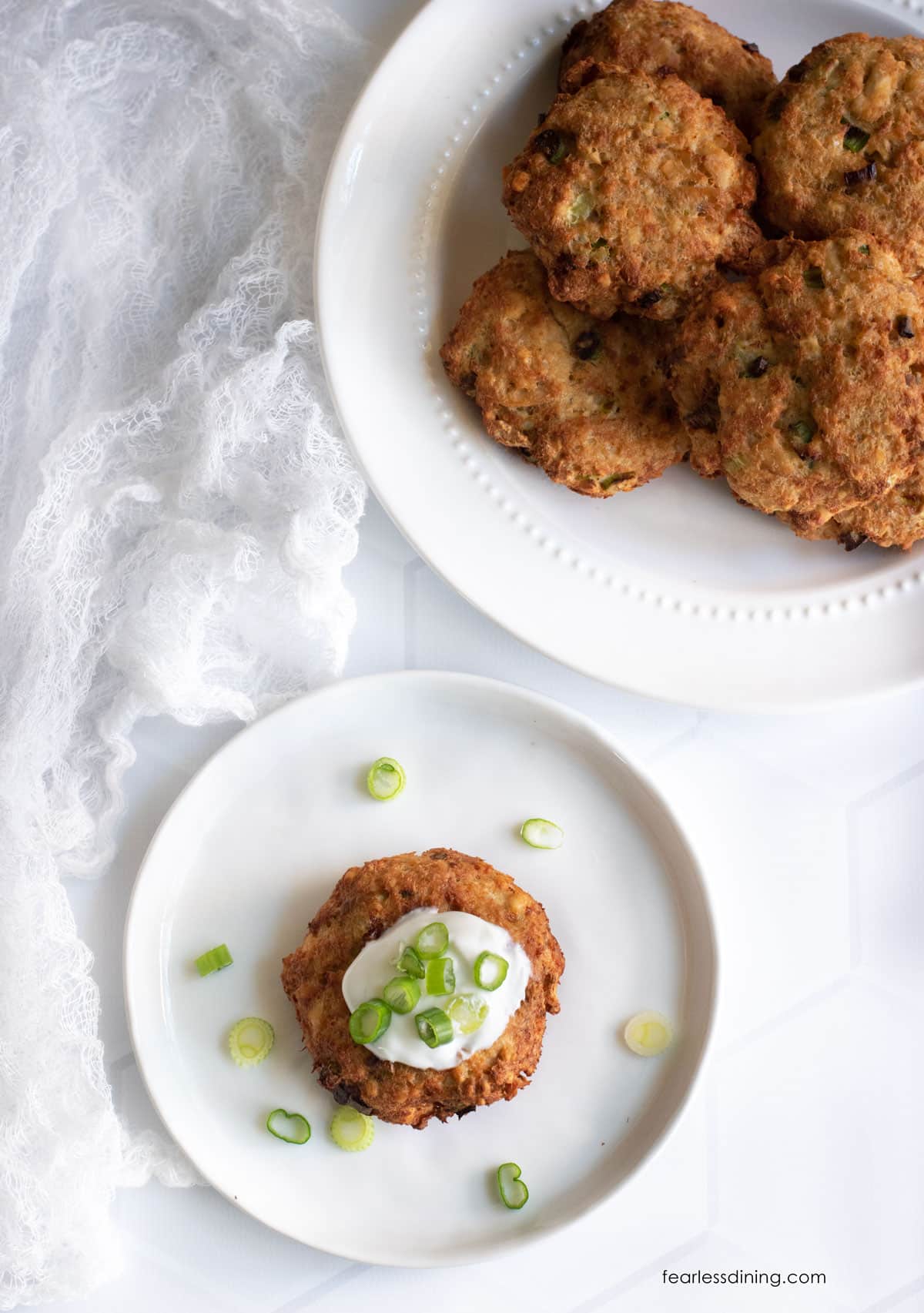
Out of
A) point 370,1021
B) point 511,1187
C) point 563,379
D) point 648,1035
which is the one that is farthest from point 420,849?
point 563,379

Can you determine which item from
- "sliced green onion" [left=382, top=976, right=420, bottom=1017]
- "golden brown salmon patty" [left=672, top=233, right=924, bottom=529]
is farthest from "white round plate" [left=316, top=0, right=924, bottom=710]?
"sliced green onion" [left=382, top=976, right=420, bottom=1017]

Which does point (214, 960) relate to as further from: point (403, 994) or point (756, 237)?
point (756, 237)

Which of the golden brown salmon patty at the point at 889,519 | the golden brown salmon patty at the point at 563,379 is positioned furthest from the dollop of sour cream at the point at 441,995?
the golden brown salmon patty at the point at 889,519

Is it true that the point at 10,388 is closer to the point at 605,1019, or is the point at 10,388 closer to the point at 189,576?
the point at 189,576

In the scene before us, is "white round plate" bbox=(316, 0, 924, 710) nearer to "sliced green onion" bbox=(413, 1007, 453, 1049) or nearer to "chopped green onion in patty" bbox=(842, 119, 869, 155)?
"chopped green onion in patty" bbox=(842, 119, 869, 155)

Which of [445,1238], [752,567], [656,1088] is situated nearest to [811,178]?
[752,567]

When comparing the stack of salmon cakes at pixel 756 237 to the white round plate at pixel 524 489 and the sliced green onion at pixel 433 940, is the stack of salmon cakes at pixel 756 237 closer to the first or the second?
the white round plate at pixel 524 489
